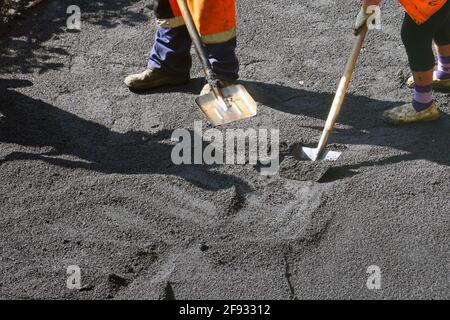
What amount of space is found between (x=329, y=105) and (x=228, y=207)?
1.15 m

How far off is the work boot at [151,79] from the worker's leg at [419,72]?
136cm

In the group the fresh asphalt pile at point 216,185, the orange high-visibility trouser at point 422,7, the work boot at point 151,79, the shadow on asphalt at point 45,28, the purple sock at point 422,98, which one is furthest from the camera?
the shadow on asphalt at point 45,28

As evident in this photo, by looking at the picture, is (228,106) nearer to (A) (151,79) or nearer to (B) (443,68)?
(A) (151,79)

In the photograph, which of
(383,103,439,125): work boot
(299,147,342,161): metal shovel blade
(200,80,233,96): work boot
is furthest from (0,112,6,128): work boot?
(383,103,439,125): work boot

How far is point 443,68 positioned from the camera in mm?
4848

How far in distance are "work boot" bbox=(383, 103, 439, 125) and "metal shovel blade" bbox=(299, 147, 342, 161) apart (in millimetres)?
445

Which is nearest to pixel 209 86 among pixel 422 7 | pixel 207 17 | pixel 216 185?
pixel 207 17

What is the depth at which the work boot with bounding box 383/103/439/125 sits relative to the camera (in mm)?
4594

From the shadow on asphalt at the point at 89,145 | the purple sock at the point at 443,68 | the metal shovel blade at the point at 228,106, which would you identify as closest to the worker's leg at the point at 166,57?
the shadow on asphalt at the point at 89,145

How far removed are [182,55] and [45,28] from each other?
4.49ft

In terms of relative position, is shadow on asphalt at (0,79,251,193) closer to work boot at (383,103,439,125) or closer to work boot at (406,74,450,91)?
work boot at (383,103,439,125)

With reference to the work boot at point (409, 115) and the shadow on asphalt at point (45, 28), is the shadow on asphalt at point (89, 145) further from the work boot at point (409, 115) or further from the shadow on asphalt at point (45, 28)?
the work boot at point (409, 115)

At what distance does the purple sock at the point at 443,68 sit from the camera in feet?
15.8

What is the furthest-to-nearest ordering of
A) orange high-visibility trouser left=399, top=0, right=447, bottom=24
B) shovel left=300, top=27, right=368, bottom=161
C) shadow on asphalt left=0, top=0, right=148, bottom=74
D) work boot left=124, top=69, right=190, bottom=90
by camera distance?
1. shadow on asphalt left=0, top=0, right=148, bottom=74
2. work boot left=124, top=69, right=190, bottom=90
3. shovel left=300, top=27, right=368, bottom=161
4. orange high-visibility trouser left=399, top=0, right=447, bottom=24
